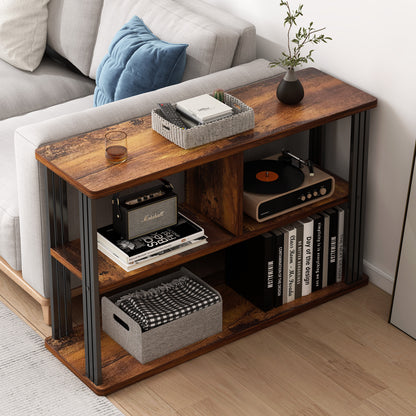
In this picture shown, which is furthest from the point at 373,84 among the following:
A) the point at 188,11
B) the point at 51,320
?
the point at 51,320

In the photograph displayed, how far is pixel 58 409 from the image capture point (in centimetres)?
251

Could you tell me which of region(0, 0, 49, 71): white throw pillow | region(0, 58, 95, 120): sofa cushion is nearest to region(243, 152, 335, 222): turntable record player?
region(0, 58, 95, 120): sofa cushion

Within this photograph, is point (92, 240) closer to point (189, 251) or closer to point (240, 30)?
point (189, 251)

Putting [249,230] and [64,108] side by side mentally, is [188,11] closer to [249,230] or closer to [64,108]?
[64,108]

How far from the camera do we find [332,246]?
297 cm

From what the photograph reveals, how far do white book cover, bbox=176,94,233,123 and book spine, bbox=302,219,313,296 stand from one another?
554 millimetres

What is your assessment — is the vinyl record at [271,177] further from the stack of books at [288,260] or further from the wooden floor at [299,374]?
the wooden floor at [299,374]

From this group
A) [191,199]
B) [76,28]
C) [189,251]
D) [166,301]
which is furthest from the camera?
[76,28]

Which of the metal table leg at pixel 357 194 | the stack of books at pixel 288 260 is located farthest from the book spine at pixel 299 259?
the metal table leg at pixel 357 194

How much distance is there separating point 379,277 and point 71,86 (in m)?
1.51

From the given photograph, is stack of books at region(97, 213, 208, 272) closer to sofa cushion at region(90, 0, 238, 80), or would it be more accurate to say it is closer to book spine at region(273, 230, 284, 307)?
book spine at region(273, 230, 284, 307)

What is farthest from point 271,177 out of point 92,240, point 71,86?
point 71,86

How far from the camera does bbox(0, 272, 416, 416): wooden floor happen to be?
2.51 metres

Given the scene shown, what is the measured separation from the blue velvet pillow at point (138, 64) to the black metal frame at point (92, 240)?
1.93ft
